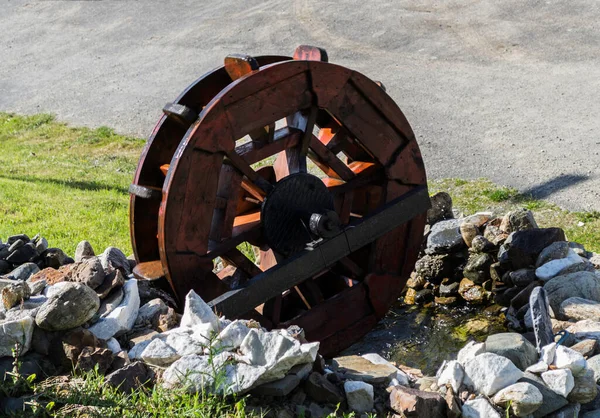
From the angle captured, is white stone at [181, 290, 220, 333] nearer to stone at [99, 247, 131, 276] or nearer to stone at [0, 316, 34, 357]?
stone at [0, 316, 34, 357]

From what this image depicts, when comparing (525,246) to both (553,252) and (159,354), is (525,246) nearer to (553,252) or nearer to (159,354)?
(553,252)

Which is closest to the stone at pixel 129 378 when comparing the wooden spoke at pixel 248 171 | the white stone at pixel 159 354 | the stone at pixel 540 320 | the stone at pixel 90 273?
the white stone at pixel 159 354

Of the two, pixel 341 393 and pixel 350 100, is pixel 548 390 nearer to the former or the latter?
pixel 341 393

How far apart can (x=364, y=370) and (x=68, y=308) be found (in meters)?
1.57

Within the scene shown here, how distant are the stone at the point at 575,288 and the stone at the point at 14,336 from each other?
3.47 metres

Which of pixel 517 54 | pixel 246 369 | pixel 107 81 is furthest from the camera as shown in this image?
pixel 107 81

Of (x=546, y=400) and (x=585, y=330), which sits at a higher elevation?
(x=546, y=400)

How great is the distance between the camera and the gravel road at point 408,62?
33.6 ft

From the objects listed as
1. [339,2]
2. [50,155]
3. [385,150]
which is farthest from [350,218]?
[339,2]

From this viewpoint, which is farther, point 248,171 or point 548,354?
point 248,171

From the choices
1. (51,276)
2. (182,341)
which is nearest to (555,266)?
(182,341)

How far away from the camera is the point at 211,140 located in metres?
5.41

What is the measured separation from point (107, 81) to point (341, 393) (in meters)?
11.4

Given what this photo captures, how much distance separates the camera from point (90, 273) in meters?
4.98
